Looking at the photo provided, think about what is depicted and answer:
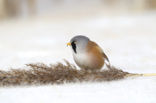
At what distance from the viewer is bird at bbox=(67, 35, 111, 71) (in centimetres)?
388

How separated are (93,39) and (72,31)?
1562 mm

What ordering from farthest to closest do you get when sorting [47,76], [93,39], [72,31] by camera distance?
[72,31] < [93,39] < [47,76]

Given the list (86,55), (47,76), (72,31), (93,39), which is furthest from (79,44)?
(72,31)

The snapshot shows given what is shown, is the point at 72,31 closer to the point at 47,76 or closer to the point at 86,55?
the point at 86,55

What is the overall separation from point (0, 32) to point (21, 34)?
31.2 inches

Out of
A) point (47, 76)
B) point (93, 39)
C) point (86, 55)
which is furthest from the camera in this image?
point (93, 39)

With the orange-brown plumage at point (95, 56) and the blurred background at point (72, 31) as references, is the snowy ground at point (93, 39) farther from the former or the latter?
the orange-brown plumage at point (95, 56)

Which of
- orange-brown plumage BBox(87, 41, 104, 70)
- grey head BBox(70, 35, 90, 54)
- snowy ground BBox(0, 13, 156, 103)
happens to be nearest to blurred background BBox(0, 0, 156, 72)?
snowy ground BBox(0, 13, 156, 103)

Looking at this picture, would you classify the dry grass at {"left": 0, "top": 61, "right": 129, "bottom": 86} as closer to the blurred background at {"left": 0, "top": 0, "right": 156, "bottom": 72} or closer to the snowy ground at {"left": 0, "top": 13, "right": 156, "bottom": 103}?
the snowy ground at {"left": 0, "top": 13, "right": 156, "bottom": 103}

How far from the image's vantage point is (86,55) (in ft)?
12.7

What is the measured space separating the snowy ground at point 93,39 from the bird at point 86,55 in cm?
A: 23

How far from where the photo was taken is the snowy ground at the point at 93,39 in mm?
3355

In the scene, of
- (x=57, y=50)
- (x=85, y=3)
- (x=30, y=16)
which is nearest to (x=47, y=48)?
(x=57, y=50)

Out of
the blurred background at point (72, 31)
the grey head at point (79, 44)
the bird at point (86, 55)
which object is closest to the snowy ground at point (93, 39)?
the blurred background at point (72, 31)
